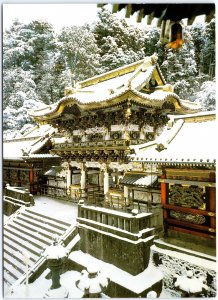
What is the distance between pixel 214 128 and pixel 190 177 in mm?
1855

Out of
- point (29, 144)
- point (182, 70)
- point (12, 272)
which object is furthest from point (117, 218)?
point (182, 70)

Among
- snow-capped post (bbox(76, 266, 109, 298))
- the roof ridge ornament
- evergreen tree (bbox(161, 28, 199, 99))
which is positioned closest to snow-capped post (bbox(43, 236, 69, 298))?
snow-capped post (bbox(76, 266, 109, 298))

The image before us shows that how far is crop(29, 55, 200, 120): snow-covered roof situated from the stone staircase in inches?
225

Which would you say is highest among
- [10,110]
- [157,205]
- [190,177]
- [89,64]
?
[89,64]

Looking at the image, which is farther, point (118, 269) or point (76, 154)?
point (76, 154)

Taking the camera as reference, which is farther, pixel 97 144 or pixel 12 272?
pixel 97 144

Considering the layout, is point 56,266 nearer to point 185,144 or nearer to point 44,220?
point 44,220

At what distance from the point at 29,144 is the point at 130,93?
410 inches

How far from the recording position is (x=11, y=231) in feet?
38.3

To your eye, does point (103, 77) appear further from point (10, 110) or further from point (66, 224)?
Answer: point (66, 224)

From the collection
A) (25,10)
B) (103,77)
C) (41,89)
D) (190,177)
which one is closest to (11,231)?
(190,177)

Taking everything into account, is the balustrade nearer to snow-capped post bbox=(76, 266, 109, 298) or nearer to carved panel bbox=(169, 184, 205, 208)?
carved panel bbox=(169, 184, 205, 208)

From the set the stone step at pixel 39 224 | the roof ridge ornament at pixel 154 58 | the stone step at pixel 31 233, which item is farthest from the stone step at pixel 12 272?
the roof ridge ornament at pixel 154 58

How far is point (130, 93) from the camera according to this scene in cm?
1034
